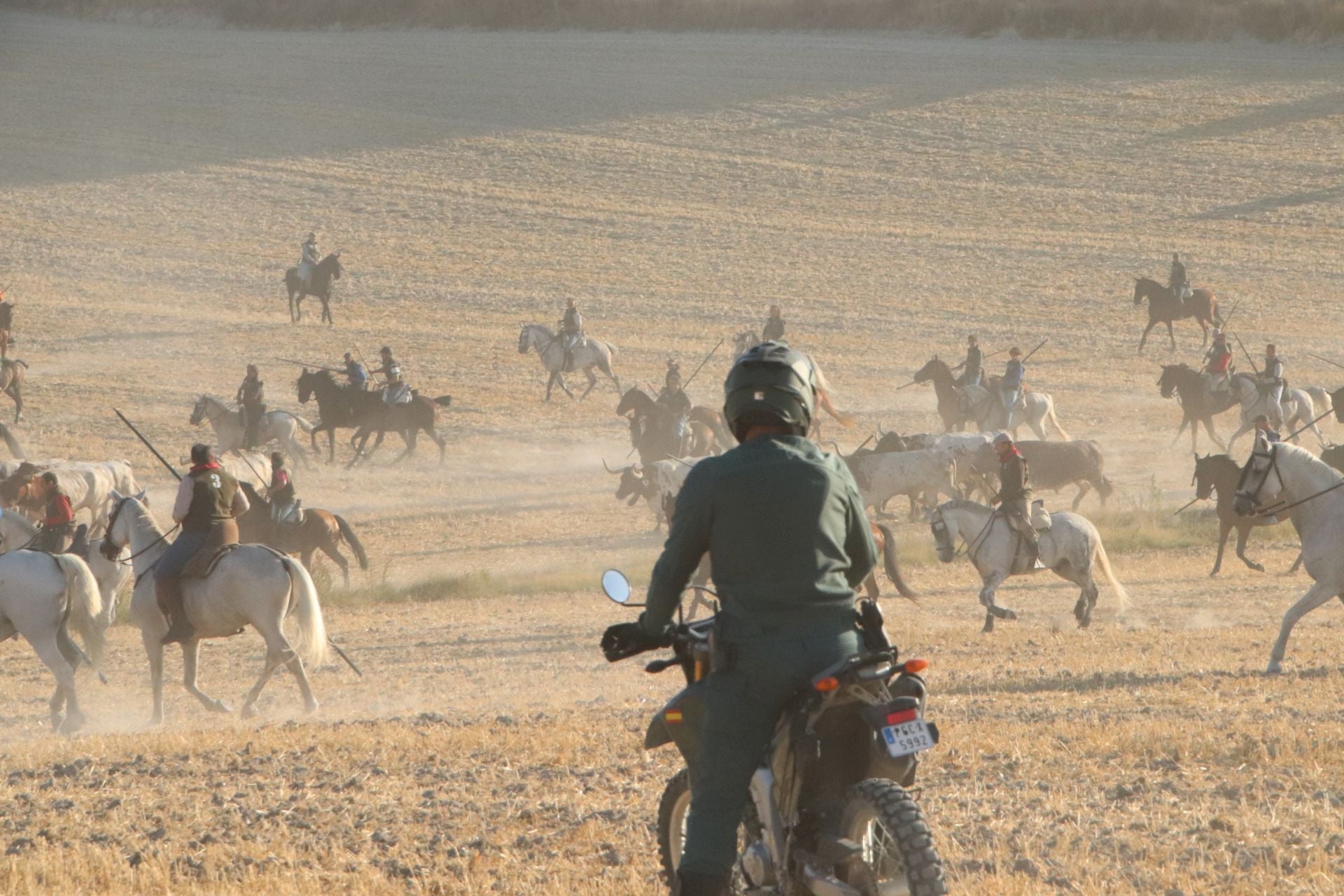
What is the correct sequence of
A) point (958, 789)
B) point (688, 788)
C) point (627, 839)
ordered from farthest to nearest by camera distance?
point (958, 789)
point (627, 839)
point (688, 788)

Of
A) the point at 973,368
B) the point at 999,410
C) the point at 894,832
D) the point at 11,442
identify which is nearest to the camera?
the point at 894,832

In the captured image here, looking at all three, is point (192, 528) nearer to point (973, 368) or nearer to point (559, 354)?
point (973, 368)

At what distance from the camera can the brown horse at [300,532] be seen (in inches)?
735

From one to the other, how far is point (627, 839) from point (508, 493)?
2082cm

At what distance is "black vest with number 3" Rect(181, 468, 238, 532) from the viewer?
464 inches

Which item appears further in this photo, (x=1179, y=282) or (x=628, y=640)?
(x=1179, y=282)

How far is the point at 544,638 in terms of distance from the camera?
15.5 meters

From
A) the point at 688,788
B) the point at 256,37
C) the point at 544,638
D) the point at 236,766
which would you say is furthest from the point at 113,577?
the point at 256,37

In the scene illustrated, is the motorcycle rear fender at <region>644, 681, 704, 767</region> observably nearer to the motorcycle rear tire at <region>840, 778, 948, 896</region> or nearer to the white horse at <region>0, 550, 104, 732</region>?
the motorcycle rear tire at <region>840, 778, 948, 896</region>

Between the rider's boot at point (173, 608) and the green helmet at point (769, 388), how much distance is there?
794 centimetres

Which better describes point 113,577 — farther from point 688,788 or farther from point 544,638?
point 688,788

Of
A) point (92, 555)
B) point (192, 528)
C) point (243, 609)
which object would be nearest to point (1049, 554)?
point (243, 609)

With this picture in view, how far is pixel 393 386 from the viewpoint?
2884 centimetres

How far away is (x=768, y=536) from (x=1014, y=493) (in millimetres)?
11838
